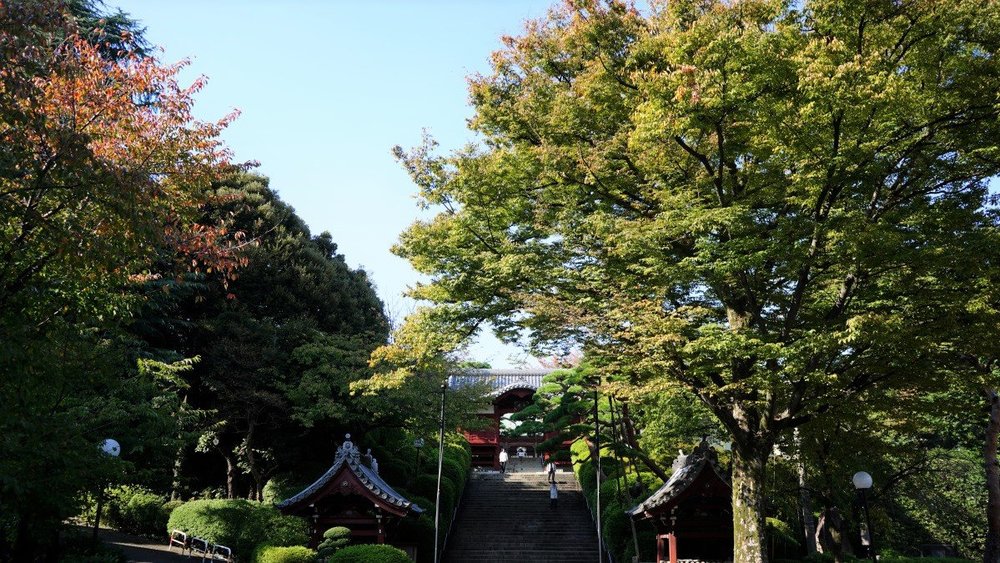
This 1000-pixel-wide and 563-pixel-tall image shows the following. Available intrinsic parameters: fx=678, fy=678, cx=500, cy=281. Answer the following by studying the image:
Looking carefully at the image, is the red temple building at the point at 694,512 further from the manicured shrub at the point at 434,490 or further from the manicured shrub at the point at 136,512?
the manicured shrub at the point at 136,512

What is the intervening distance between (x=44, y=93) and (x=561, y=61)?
969 cm

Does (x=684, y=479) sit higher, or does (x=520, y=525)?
(x=684, y=479)

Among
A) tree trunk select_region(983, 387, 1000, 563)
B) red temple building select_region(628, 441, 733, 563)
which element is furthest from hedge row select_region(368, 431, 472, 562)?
tree trunk select_region(983, 387, 1000, 563)

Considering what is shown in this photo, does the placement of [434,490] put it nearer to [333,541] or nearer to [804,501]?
[333,541]

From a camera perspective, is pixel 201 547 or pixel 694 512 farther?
pixel 201 547

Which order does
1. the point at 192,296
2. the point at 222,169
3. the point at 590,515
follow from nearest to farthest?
the point at 222,169, the point at 192,296, the point at 590,515

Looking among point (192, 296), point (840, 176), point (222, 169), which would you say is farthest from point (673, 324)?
point (192, 296)

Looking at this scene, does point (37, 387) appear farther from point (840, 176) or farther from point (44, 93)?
point (840, 176)

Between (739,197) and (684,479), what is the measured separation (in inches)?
353

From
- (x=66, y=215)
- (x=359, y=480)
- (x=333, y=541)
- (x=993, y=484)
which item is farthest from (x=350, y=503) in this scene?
(x=993, y=484)

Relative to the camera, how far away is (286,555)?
16.6m

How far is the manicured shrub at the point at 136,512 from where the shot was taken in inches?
851

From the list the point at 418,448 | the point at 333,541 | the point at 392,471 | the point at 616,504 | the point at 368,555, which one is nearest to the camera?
the point at 368,555

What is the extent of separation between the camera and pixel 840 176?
10.7 m
